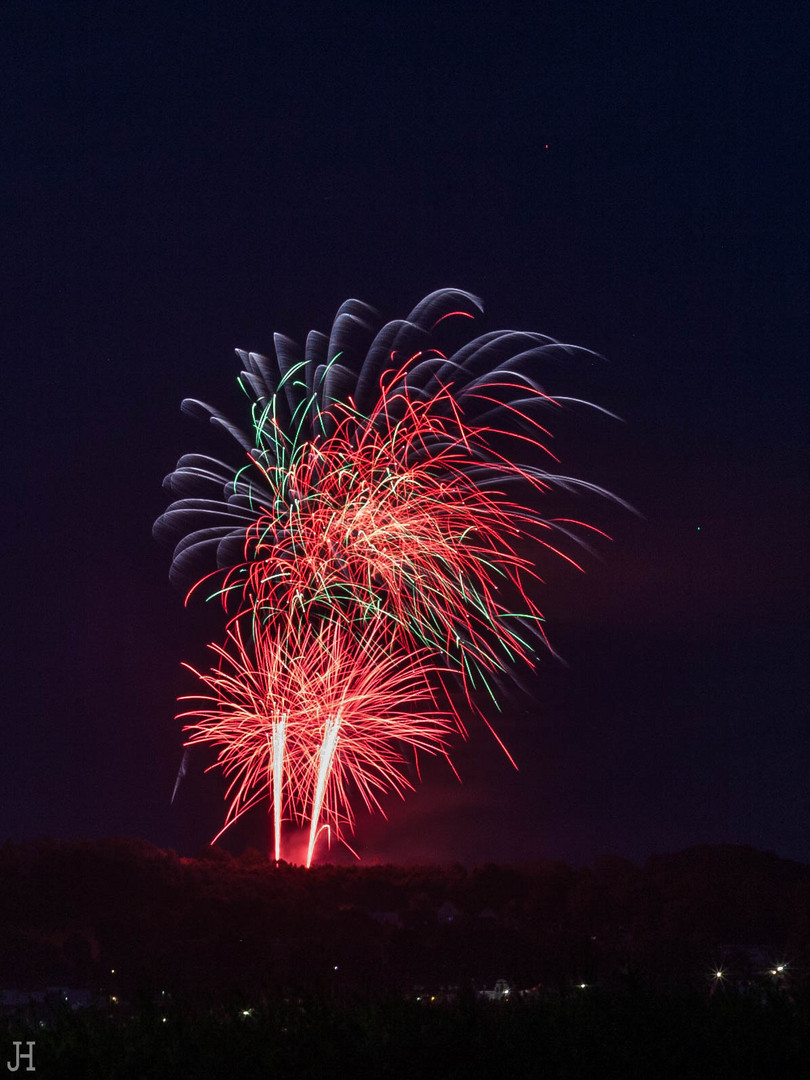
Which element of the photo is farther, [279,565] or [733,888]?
[733,888]

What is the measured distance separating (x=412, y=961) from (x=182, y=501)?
16970 mm

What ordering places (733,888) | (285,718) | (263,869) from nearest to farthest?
(285,718) → (733,888) → (263,869)

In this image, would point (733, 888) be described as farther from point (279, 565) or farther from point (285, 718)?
point (279, 565)

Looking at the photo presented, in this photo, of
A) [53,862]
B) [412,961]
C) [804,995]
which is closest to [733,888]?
[412,961]

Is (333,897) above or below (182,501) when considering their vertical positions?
below

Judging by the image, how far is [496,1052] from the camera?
965cm

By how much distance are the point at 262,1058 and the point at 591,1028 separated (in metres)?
2.82

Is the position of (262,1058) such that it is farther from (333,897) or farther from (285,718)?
(333,897)

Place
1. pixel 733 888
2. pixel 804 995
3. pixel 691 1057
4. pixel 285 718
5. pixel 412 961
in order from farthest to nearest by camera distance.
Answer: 1. pixel 733 888
2. pixel 412 961
3. pixel 285 718
4. pixel 804 995
5. pixel 691 1057

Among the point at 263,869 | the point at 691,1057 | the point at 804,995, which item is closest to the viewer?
the point at 691,1057

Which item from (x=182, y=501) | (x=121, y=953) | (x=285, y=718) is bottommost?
(x=121, y=953)

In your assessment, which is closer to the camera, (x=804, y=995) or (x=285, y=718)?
(x=804, y=995)

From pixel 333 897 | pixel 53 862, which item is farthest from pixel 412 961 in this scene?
pixel 53 862

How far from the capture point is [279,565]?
90.5ft
